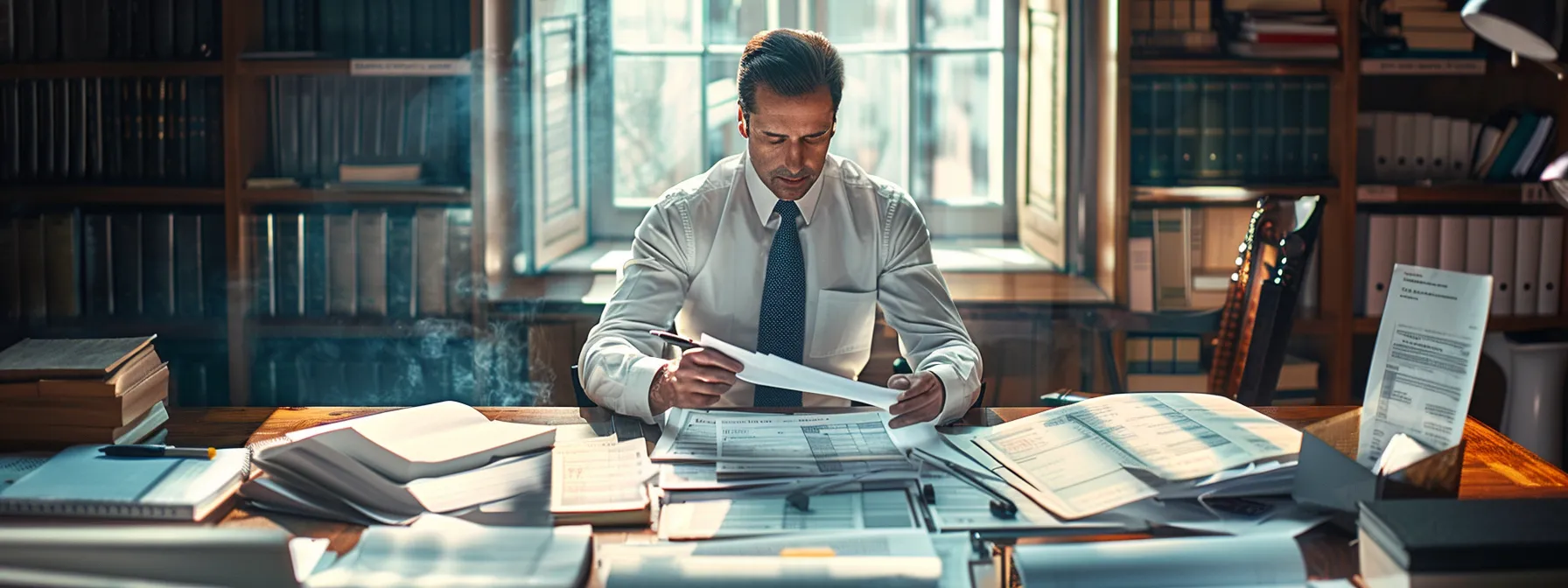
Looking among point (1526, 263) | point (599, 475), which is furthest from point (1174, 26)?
point (599, 475)

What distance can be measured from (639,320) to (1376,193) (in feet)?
6.08

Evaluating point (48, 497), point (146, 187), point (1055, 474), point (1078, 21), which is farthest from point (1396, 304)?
point (146, 187)

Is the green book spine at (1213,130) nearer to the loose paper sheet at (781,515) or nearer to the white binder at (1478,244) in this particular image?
the white binder at (1478,244)

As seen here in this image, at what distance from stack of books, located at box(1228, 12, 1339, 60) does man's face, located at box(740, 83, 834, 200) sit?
1356 millimetres

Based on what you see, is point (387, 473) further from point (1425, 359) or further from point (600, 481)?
point (1425, 359)

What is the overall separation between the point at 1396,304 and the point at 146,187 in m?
2.68

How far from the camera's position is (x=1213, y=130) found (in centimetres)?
296

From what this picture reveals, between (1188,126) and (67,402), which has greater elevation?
(1188,126)

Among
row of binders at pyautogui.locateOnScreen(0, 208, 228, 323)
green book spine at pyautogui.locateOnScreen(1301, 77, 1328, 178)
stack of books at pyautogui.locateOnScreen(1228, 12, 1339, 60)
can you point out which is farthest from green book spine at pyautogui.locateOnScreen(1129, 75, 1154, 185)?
row of binders at pyautogui.locateOnScreen(0, 208, 228, 323)

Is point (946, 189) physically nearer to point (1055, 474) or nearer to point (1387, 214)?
point (1387, 214)

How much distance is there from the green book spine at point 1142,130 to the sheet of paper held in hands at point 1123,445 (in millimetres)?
1511

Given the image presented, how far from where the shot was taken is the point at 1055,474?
51.3 inches

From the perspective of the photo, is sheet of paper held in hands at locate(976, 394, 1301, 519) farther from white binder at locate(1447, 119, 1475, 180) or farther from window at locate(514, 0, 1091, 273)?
white binder at locate(1447, 119, 1475, 180)

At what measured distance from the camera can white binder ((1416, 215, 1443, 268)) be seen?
9.70 feet
